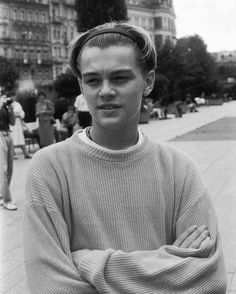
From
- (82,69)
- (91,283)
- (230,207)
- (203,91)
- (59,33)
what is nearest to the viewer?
(91,283)

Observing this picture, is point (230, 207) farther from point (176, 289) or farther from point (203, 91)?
point (203, 91)

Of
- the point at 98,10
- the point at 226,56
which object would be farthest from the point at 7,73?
the point at 226,56

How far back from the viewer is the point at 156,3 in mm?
93875

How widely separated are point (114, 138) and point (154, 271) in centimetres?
39

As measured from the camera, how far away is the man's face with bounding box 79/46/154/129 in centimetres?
164

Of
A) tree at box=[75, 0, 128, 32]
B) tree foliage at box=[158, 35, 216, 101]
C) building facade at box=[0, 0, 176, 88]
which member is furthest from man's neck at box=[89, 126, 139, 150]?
building facade at box=[0, 0, 176, 88]

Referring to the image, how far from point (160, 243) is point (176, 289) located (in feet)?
0.54

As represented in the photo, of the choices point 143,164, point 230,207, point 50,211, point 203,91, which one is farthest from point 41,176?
point 203,91

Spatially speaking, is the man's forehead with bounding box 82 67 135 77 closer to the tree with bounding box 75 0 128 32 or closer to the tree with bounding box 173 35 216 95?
the tree with bounding box 75 0 128 32

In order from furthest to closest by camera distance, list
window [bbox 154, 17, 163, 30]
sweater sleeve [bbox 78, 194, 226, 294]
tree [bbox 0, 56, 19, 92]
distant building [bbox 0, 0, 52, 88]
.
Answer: window [bbox 154, 17, 163, 30] < distant building [bbox 0, 0, 52, 88] < tree [bbox 0, 56, 19, 92] < sweater sleeve [bbox 78, 194, 226, 294]

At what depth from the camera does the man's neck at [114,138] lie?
1692 mm

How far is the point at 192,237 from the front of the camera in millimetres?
1670

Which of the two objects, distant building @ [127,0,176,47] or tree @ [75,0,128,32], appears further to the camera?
distant building @ [127,0,176,47]

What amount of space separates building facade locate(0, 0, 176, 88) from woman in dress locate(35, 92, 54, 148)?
5663 cm
